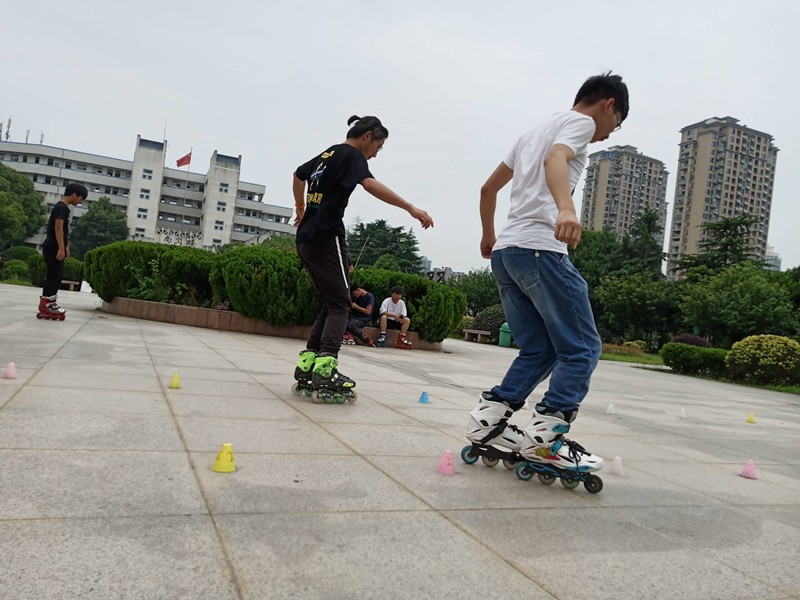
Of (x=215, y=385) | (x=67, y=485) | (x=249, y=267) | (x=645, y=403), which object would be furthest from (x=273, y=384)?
(x=249, y=267)

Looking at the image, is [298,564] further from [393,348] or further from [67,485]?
[393,348]

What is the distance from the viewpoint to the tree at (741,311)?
1078 inches

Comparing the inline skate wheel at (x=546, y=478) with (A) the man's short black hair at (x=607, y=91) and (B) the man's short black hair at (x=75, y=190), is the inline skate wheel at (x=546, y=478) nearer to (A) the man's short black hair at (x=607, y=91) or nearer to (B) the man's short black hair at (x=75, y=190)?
(A) the man's short black hair at (x=607, y=91)

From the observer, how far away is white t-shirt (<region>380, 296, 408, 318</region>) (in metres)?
11.8

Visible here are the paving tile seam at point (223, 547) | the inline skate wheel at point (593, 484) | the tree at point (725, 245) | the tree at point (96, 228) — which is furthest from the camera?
the tree at point (96, 228)

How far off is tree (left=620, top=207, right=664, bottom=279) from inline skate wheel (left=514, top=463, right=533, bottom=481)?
5001 cm

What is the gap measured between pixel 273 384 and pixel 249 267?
5751mm

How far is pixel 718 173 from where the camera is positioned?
85312mm

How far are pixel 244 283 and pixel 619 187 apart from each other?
97.4m

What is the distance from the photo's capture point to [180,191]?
281 feet

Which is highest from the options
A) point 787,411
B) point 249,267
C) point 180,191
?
point 180,191

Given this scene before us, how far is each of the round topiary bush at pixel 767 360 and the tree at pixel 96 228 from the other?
74.2 m

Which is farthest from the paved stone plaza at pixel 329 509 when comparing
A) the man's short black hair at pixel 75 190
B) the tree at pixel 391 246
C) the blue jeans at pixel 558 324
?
the tree at pixel 391 246

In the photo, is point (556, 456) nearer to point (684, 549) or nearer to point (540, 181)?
point (684, 549)
